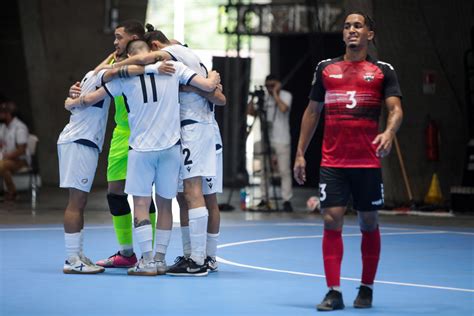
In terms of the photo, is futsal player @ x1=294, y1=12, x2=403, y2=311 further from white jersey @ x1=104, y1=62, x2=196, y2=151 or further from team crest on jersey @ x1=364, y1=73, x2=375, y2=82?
white jersey @ x1=104, y1=62, x2=196, y2=151

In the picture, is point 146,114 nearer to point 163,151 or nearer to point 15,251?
point 163,151

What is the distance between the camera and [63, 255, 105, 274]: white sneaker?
1004 cm

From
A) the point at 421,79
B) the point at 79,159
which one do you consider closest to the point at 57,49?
the point at 421,79

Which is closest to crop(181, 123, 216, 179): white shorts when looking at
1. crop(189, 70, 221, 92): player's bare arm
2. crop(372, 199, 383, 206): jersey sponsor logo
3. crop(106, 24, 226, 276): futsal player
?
crop(106, 24, 226, 276): futsal player

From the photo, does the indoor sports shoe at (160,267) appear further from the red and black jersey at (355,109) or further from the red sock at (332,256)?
the red and black jersey at (355,109)

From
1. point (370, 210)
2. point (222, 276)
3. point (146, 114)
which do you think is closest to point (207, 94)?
point (146, 114)

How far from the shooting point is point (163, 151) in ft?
32.6

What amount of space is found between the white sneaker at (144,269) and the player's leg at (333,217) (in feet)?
7.32

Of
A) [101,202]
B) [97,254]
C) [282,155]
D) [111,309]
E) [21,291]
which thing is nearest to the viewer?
[111,309]

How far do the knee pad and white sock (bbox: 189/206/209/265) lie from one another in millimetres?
856

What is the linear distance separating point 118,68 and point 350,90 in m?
2.50

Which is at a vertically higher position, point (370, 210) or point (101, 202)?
point (370, 210)

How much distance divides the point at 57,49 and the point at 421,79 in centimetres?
950

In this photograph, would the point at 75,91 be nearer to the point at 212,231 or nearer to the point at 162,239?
the point at 162,239
